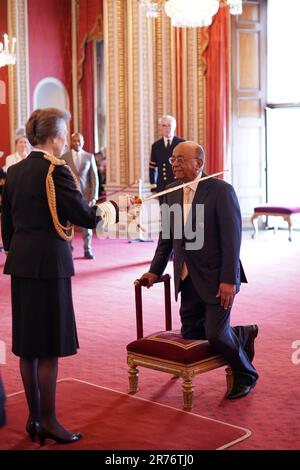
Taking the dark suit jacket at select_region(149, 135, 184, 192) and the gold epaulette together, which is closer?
the gold epaulette

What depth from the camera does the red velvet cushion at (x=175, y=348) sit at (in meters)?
4.07

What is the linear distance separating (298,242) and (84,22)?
226 inches

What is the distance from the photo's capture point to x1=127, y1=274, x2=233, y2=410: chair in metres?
4.06

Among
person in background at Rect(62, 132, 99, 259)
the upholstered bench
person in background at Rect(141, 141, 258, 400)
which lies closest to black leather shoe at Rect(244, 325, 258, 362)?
person in background at Rect(141, 141, 258, 400)

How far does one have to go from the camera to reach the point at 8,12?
13008 millimetres

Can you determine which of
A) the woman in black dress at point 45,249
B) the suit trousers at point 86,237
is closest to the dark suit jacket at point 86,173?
the suit trousers at point 86,237

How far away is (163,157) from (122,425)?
20.0 feet

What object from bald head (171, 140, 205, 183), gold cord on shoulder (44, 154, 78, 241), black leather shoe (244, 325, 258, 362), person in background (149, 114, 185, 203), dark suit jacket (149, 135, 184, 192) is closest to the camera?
gold cord on shoulder (44, 154, 78, 241)

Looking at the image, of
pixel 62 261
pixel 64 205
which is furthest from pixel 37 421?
pixel 64 205

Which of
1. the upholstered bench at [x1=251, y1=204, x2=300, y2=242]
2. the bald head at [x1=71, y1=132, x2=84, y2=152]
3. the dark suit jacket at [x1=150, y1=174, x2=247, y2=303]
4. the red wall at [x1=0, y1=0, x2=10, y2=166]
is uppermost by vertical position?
the red wall at [x1=0, y1=0, x2=10, y2=166]

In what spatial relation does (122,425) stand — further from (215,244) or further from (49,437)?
(215,244)

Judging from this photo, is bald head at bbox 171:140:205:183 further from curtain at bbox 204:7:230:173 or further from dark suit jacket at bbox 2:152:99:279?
curtain at bbox 204:7:230:173

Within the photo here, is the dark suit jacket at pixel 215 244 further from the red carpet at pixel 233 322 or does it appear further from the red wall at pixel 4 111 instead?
the red wall at pixel 4 111

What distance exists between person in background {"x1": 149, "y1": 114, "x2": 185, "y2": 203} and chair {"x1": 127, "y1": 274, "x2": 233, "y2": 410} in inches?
207
